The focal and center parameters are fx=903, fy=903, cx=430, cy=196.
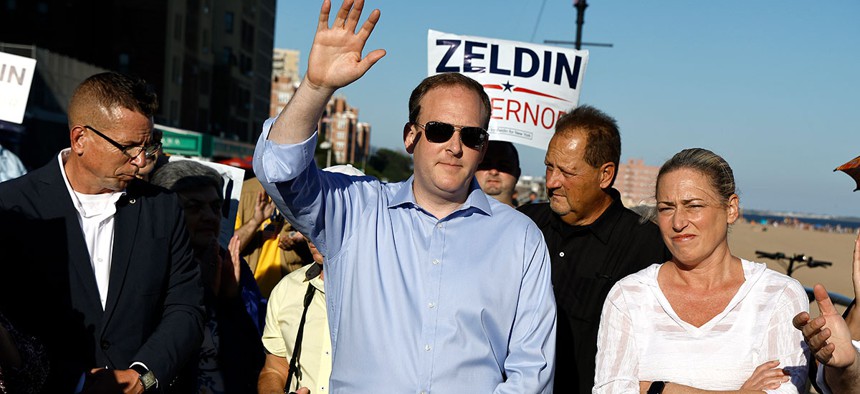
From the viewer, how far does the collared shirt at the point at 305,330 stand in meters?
4.35

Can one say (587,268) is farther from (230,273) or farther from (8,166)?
(8,166)

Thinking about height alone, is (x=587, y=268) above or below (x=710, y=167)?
below

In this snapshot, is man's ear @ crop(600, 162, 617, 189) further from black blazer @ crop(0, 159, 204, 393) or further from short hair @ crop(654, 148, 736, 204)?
black blazer @ crop(0, 159, 204, 393)

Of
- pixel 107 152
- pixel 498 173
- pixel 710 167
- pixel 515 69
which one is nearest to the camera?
pixel 710 167

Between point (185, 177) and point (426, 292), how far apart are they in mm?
3013

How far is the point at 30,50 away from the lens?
92.8ft

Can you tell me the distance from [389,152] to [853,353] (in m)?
171

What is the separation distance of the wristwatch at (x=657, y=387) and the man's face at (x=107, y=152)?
98.3 inches

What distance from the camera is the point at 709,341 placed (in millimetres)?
3717

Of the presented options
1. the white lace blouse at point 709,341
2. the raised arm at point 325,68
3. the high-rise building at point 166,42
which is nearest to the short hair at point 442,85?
the raised arm at point 325,68

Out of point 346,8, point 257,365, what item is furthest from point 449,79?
point 257,365

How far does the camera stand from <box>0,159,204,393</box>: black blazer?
4.00 metres

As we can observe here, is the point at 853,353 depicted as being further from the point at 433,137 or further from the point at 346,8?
the point at 346,8

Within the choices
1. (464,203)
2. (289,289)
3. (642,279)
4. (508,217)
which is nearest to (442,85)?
(464,203)
